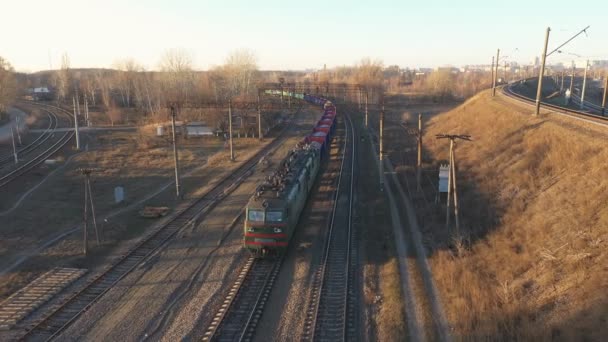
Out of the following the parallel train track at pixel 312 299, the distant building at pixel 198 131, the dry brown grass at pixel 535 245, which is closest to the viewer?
the dry brown grass at pixel 535 245

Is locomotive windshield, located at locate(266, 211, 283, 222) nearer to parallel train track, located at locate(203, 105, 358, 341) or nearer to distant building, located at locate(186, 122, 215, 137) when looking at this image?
parallel train track, located at locate(203, 105, 358, 341)

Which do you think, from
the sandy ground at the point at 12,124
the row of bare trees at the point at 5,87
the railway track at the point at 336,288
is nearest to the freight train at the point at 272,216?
the railway track at the point at 336,288

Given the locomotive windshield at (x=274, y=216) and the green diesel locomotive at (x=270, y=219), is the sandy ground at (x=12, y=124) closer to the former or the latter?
the green diesel locomotive at (x=270, y=219)

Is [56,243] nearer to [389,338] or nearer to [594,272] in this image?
[389,338]

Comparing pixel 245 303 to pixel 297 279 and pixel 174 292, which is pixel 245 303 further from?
pixel 174 292

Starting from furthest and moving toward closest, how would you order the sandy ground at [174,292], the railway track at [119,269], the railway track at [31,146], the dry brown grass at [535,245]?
1. the railway track at [31,146]
2. the railway track at [119,269]
3. the sandy ground at [174,292]
4. the dry brown grass at [535,245]

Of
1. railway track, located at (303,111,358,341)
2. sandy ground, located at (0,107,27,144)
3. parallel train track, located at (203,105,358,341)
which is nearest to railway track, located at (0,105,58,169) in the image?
sandy ground, located at (0,107,27,144)

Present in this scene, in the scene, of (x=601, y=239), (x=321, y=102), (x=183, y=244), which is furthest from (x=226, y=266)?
(x=321, y=102)
